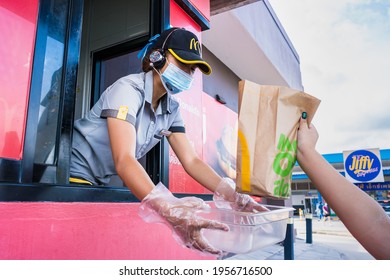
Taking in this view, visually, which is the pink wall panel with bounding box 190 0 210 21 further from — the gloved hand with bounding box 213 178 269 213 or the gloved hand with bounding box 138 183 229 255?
the gloved hand with bounding box 138 183 229 255

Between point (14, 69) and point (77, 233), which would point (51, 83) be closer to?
point (14, 69)

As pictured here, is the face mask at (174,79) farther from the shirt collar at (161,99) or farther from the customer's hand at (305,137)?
the customer's hand at (305,137)

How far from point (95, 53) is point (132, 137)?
2460 mm

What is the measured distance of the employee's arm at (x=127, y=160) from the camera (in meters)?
1.11

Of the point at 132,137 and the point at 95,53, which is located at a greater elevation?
the point at 95,53

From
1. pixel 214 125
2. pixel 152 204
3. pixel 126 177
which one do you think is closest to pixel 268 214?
pixel 152 204

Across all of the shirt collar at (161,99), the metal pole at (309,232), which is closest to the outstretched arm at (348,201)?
the shirt collar at (161,99)

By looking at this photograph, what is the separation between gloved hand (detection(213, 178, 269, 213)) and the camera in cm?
133

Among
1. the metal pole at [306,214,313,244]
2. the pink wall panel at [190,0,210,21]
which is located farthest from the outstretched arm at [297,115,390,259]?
the metal pole at [306,214,313,244]

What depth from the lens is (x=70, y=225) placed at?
137 centimetres

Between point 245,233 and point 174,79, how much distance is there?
1004mm

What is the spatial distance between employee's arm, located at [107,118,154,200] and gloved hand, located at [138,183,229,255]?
0.07 m

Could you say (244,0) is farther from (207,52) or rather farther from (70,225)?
(70,225)

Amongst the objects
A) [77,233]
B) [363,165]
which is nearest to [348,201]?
[77,233]
